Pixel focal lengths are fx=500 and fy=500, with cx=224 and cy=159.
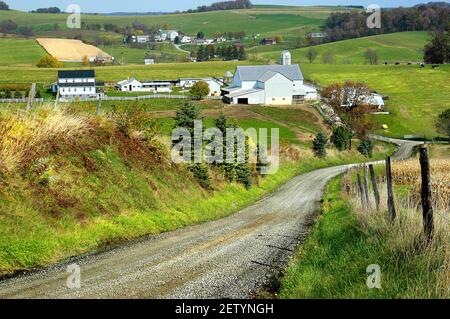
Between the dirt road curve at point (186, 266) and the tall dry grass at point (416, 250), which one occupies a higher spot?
the tall dry grass at point (416, 250)

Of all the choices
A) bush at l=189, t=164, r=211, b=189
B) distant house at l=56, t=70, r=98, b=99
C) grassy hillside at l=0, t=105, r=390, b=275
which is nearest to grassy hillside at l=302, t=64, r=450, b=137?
distant house at l=56, t=70, r=98, b=99

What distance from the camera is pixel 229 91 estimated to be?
→ 103 m

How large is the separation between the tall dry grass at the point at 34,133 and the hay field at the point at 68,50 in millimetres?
154178

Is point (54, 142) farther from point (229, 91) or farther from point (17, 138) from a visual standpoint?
point (229, 91)

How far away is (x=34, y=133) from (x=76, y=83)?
95.9 metres

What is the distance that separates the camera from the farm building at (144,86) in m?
114

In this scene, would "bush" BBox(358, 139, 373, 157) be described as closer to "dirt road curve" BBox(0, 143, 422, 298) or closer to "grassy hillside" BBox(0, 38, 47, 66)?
"dirt road curve" BBox(0, 143, 422, 298)

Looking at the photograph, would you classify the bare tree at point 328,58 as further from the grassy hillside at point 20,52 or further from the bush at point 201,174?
the bush at point 201,174

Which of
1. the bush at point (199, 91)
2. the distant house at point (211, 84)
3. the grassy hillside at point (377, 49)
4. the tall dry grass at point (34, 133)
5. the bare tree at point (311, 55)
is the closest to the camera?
the tall dry grass at point (34, 133)

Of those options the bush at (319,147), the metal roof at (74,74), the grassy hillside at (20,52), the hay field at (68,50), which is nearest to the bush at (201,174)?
the bush at (319,147)

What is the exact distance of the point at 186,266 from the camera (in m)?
12.5

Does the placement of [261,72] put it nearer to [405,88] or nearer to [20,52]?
[405,88]

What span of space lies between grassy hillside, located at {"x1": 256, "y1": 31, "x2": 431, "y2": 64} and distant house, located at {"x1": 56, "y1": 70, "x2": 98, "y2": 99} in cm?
9180
